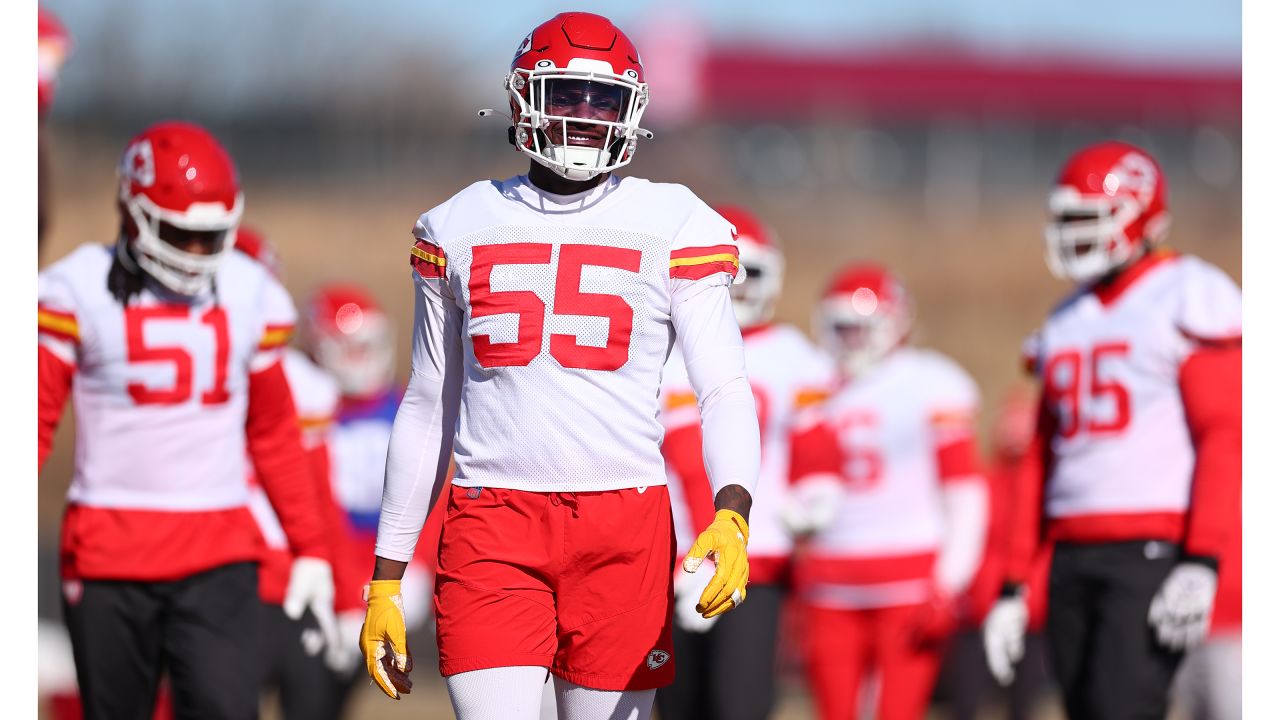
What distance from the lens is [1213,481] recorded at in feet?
18.9

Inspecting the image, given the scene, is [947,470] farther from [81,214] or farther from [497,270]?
[81,214]

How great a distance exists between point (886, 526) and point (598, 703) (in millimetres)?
4062

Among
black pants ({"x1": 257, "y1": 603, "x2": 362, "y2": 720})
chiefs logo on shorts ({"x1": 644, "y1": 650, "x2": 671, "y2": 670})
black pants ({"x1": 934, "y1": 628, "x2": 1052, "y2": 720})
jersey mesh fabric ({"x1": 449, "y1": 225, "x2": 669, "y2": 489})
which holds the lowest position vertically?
black pants ({"x1": 934, "y1": 628, "x2": 1052, "y2": 720})

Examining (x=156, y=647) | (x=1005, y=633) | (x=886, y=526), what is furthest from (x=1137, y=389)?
(x=156, y=647)

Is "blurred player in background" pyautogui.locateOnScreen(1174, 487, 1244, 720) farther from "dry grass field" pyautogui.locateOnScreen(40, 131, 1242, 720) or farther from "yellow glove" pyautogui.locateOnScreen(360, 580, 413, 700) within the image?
"dry grass field" pyautogui.locateOnScreen(40, 131, 1242, 720)

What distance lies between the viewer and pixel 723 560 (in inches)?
154

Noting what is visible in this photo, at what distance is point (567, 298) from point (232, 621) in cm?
207

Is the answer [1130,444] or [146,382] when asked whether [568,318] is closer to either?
[146,382]

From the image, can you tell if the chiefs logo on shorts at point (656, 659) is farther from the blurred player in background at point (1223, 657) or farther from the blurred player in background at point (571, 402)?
the blurred player in background at point (1223, 657)

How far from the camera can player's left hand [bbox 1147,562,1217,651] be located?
569 cm

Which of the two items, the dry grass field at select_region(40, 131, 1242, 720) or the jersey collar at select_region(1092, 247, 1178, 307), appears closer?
the jersey collar at select_region(1092, 247, 1178, 307)

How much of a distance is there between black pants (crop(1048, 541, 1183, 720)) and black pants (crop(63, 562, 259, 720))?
8.96ft

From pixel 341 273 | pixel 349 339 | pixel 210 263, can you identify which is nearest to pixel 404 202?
pixel 341 273

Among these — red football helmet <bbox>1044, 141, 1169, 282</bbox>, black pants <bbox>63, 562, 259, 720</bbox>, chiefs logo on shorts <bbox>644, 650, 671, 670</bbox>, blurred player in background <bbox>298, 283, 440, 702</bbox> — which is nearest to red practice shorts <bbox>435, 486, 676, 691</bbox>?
chiefs logo on shorts <bbox>644, 650, 671, 670</bbox>
